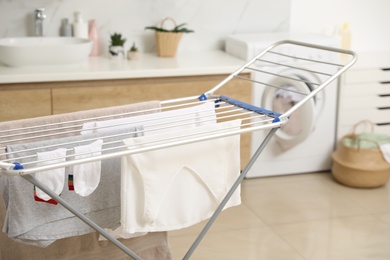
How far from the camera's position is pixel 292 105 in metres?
4.44

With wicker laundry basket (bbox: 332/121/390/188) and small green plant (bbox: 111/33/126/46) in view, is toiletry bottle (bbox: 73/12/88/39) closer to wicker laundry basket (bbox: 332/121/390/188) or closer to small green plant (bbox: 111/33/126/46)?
small green plant (bbox: 111/33/126/46)

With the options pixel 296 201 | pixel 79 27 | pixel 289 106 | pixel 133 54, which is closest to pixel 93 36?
pixel 79 27

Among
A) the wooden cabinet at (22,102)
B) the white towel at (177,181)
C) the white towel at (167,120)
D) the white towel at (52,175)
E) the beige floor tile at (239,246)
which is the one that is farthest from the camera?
the wooden cabinet at (22,102)

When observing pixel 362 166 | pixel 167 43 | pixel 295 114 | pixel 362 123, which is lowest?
pixel 362 166

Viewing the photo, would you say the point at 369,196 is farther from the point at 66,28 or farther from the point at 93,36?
the point at 66,28

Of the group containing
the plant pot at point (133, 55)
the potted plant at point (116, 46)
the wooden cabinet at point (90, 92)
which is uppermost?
the potted plant at point (116, 46)

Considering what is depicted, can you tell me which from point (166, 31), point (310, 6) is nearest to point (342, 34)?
point (310, 6)

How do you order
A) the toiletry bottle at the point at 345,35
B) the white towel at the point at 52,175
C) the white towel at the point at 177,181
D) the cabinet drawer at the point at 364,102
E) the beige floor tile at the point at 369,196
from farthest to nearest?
the toiletry bottle at the point at 345,35, the cabinet drawer at the point at 364,102, the beige floor tile at the point at 369,196, the white towel at the point at 177,181, the white towel at the point at 52,175

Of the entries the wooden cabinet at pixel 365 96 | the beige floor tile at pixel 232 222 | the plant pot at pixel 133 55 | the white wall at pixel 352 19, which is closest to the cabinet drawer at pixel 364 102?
the wooden cabinet at pixel 365 96

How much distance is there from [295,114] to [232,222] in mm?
988

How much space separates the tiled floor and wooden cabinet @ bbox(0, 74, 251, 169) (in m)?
0.75

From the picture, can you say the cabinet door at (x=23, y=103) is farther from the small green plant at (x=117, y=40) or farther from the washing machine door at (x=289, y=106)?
the washing machine door at (x=289, y=106)

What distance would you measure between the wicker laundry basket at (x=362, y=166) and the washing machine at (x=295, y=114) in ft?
0.77

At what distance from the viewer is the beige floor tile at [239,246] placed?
11.2 ft
